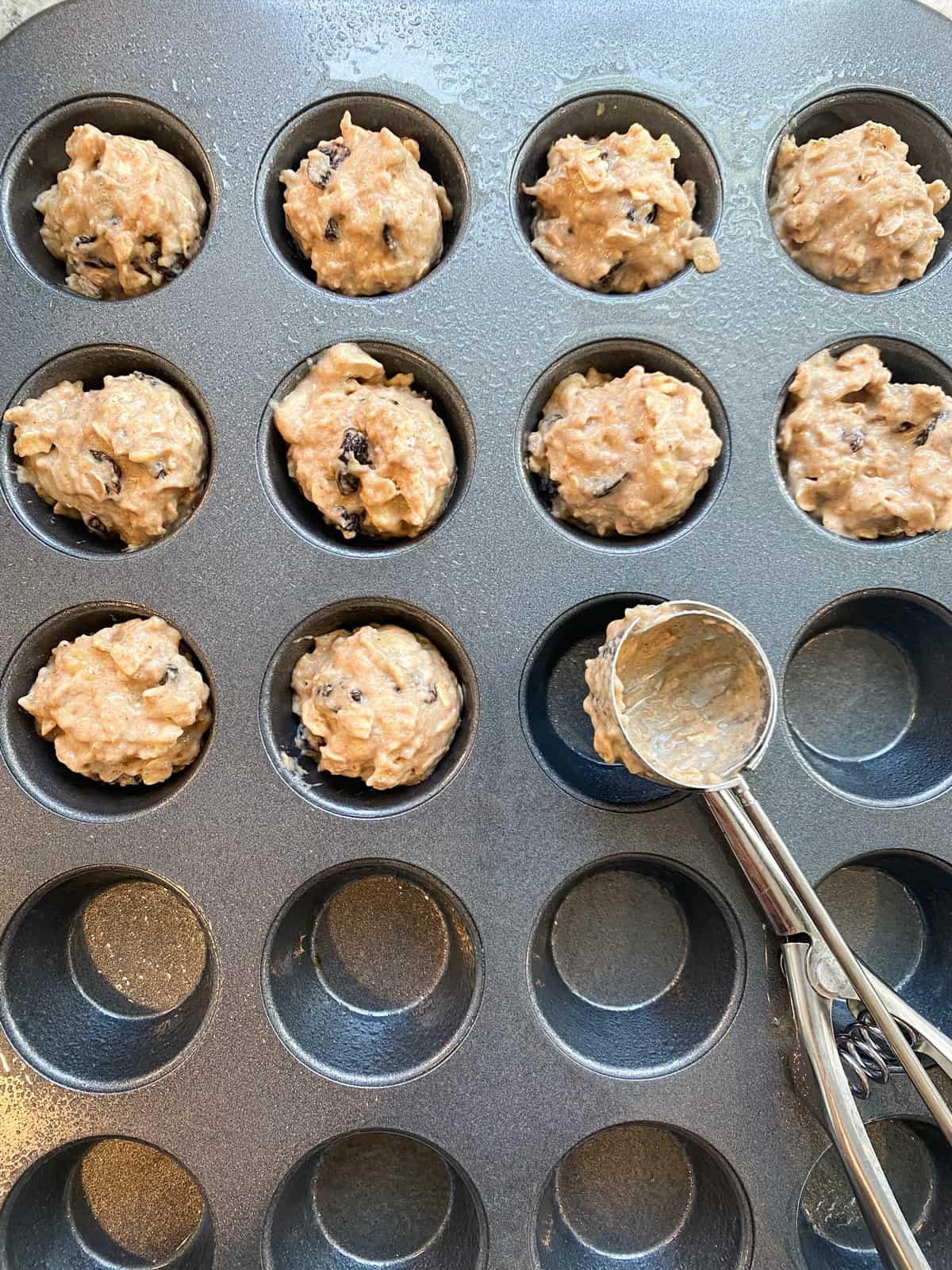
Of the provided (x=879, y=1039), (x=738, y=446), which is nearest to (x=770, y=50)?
(x=738, y=446)

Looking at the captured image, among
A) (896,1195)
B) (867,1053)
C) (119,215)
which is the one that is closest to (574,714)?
(867,1053)

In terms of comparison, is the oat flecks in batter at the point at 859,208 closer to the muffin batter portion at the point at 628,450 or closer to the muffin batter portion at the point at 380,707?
the muffin batter portion at the point at 628,450

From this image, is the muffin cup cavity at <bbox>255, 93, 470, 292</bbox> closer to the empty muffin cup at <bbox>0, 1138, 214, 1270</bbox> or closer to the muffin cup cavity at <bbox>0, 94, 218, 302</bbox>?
the muffin cup cavity at <bbox>0, 94, 218, 302</bbox>

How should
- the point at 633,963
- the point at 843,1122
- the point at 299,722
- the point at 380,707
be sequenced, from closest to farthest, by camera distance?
the point at 843,1122, the point at 380,707, the point at 299,722, the point at 633,963

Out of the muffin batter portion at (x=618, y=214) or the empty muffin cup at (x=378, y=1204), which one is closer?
the muffin batter portion at (x=618, y=214)

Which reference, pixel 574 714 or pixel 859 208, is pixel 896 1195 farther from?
pixel 859 208

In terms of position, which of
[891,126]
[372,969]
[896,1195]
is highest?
[891,126]

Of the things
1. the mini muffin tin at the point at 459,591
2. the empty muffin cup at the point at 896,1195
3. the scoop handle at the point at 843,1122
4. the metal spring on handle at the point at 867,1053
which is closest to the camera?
the scoop handle at the point at 843,1122

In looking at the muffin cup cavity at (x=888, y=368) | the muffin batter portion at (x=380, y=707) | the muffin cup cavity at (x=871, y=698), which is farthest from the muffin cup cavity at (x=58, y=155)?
the muffin cup cavity at (x=871, y=698)
